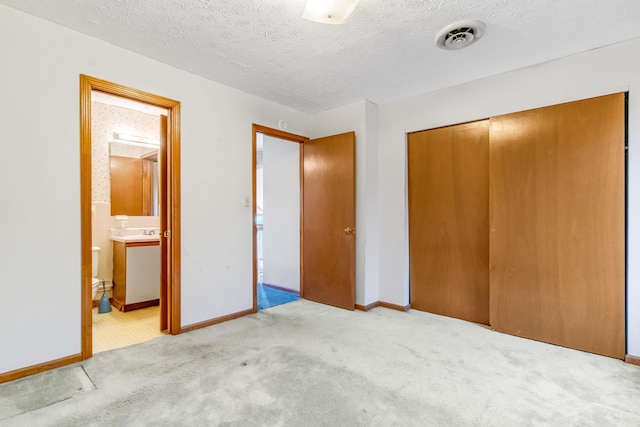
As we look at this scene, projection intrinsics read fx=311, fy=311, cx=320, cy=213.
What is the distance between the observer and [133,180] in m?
4.04

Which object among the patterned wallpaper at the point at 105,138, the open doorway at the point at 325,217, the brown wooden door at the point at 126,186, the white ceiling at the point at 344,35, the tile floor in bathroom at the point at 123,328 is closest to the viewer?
the white ceiling at the point at 344,35

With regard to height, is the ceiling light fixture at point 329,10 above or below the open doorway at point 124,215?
above

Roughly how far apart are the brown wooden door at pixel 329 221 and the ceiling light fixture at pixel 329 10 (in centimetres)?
180

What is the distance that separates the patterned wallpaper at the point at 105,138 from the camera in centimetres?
377

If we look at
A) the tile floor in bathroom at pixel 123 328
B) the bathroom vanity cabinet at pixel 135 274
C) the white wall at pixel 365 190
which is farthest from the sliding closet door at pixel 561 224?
the bathroom vanity cabinet at pixel 135 274

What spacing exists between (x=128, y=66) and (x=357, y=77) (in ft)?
6.46

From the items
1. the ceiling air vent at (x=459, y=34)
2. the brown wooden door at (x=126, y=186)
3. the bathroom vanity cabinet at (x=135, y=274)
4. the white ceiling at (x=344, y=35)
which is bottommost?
the bathroom vanity cabinet at (x=135, y=274)

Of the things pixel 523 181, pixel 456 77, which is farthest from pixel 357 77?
pixel 523 181

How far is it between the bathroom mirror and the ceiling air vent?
11.8 feet

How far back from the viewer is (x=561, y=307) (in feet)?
8.41

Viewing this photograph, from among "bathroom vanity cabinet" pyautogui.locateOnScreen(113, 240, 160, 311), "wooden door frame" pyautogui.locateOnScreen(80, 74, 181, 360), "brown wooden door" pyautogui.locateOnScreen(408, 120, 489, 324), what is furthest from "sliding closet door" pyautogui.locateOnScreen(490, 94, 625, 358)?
"bathroom vanity cabinet" pyautogui.locateOnScreen(113, 240, 160, 311)

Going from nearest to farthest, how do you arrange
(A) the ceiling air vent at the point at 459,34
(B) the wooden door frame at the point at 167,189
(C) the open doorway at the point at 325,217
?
(A) the ceiling air vent at the point at 459,34 < (B) the wooden door frame at the point at 167,189 < (C) the open doorway at the point at 325,217

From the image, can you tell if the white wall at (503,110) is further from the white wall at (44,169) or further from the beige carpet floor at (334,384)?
the white wall at (44,169)

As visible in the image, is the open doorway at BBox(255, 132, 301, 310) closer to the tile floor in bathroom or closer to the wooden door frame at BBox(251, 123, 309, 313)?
the wooden door frame at BBox(251, 123, 309, 313)
